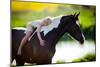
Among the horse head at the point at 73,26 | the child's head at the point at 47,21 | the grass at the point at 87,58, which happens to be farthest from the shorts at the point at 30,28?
the grass at the point at 87,58

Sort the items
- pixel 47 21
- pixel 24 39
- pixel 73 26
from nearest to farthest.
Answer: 1. pixel 24 39
2. pixel 47 21
3. pixel 73 26

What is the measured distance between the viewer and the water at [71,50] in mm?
2330

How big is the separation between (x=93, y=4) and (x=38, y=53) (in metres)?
0.97

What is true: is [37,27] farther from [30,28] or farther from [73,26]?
[73,26]

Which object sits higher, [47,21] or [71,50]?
[47,21]

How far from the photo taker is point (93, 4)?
2514 millimetres

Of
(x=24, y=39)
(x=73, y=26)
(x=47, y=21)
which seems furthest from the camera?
(x=73, y=26)

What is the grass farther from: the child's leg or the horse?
the child's leg

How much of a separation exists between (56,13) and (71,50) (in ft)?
1.61

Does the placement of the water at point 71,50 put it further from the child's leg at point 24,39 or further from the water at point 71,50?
the child's leg at point 24,39

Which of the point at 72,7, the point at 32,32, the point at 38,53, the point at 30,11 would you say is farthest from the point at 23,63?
the point at 72,7

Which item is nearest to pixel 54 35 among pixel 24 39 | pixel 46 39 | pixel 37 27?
pixel 46 39

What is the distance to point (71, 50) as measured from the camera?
2389mm
